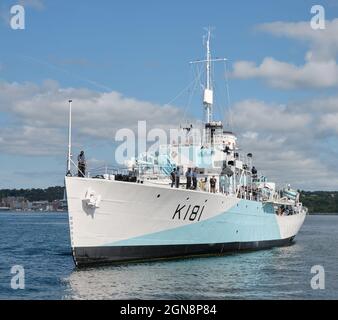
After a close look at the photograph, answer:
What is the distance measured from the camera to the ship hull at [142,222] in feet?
88.7

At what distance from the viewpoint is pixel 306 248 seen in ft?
148

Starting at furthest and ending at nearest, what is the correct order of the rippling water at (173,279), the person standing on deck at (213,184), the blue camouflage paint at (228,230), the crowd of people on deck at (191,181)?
the person standing on deck at (213,184) → the crowd of people on deck at (191,181) → the blue camouflage paint at (228,230) → the rippling water at (173,279)

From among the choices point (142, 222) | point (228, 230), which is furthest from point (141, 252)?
point (228, 230)

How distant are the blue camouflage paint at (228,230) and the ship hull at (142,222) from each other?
0.17 ft

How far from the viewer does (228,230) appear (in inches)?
1364

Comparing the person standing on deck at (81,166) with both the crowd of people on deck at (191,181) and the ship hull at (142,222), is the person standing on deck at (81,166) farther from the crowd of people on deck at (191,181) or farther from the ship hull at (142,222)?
the crowd of people on deck at (191,181)

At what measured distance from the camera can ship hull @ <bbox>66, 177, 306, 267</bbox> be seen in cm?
2703

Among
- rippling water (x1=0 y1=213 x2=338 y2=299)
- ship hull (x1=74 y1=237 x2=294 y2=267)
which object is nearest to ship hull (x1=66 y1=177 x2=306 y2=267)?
ship hull (x1=74 y1=237 x2=294 y2=267)

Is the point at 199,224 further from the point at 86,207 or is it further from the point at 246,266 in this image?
the point at 86,207

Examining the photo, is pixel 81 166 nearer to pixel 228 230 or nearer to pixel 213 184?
pixel 213 184

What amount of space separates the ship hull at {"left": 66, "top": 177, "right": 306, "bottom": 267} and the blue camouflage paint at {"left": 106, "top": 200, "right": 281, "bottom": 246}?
2.0 inches

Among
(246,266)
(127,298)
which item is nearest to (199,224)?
(246,266)

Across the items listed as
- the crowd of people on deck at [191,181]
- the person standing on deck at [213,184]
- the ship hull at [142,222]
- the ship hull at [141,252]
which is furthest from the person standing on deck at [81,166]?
the person standing on deck at [213,184]

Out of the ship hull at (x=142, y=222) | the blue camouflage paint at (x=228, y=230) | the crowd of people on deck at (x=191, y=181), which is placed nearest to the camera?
the ship hull at (x=142, y=222)
